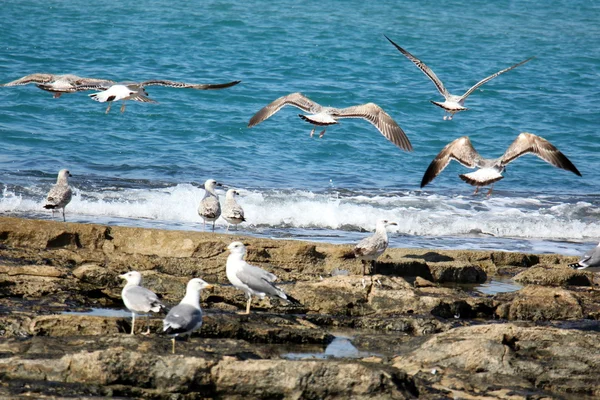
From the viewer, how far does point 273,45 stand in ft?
90.9

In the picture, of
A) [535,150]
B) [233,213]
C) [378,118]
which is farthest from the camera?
[378,118]

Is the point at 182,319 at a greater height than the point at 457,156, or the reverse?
the point at 457,156

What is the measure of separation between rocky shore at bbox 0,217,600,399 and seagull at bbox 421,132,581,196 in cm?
153

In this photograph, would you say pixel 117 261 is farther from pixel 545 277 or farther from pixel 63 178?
pixel 545 277

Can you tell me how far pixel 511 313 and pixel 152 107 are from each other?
1518 cm

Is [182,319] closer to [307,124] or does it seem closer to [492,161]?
[492,161]

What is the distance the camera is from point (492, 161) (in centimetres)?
1177

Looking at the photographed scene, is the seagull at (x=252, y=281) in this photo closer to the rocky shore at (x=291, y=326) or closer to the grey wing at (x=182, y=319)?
the rocky shore at (x=291, y=326)

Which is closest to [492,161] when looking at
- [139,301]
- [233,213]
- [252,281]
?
[233,213]

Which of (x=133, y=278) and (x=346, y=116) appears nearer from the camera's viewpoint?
(x=133, y=278)

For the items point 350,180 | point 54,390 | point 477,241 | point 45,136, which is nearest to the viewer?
point 54,390

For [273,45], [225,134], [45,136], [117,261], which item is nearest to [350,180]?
[225,134]

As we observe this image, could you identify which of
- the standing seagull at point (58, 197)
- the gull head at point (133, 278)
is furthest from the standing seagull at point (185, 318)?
the standing seagull at point (58, 197)

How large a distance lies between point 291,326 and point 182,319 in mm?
1235
